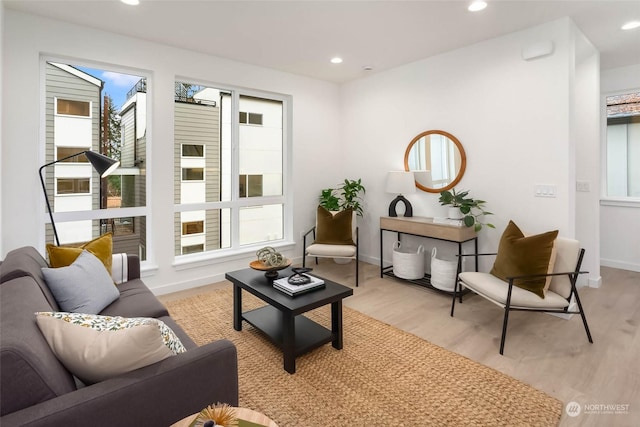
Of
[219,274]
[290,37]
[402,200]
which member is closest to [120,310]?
[219,274]

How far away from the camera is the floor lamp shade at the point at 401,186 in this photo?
13.6 ft

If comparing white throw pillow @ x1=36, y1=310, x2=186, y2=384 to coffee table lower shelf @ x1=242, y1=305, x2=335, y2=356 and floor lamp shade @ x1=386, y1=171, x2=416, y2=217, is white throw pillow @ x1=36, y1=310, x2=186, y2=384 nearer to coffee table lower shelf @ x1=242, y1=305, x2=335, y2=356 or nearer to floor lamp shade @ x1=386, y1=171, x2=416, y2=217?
coffee table lower shelf @ x1=242, y1=305, x2=335, y2=356

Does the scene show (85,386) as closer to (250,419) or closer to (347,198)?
(250,419)

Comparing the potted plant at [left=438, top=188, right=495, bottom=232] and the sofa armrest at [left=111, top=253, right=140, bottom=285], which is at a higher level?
the potted plant at [left=438, top=188, right=495, bottom=232]

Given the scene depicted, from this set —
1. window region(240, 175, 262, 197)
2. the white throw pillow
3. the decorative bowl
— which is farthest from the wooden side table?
window region(240, 175, 262, 197)

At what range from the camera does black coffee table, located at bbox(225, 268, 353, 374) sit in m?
2.26

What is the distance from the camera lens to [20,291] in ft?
4.70

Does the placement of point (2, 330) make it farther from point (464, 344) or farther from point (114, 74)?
point (114, 74)

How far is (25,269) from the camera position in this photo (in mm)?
1761

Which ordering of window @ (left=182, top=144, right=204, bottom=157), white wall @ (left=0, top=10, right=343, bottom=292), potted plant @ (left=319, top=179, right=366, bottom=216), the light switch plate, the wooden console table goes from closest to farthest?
white wall @ (left=0, top=10, right=343, bottom=292) < the wooden console table < the light switch plate < window @ (left=182, top=144, right=204, bottom=157) < potted plant @ (left=319, top=179, right=366, bottom=216)

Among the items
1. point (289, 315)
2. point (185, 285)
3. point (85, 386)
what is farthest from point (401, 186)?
point (85, 386)

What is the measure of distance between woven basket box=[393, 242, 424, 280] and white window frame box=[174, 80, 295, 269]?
1.55 meters

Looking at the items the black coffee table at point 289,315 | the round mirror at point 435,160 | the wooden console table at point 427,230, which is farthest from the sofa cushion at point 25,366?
the round mirror at point 435,160

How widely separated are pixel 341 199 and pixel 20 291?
4.11 metres
